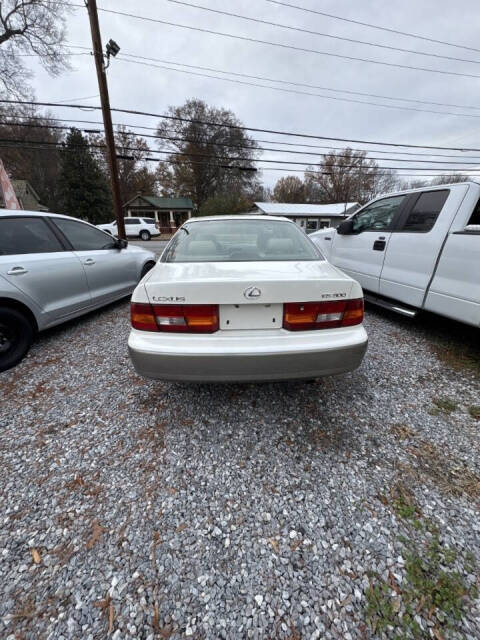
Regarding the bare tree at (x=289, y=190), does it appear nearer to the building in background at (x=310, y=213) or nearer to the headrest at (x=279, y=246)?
the building in background at (x=310, y=213)

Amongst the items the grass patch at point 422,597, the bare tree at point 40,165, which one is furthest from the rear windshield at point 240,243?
the bare tree at point 40,165

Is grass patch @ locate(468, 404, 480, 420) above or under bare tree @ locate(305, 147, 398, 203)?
under

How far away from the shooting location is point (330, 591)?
113 cm

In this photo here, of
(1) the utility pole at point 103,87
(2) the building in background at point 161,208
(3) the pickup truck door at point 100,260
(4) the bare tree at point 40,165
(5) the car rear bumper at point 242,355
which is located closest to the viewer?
(5) the car rear bumper at point 242,355

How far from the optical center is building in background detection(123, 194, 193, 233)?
35.7 m

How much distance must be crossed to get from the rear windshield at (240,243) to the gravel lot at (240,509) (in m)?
1.17

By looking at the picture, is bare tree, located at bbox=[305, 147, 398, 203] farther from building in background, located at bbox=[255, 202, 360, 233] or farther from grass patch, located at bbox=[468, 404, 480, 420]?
grass patch, located at bbox=[468, 404, 480, 420]

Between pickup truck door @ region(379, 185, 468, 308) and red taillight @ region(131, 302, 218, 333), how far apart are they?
285 centimetres

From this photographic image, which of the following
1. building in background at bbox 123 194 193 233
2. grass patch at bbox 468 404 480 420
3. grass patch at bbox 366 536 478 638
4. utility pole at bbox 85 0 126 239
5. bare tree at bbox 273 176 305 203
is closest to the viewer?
grass patch at bbox 366 536 478 638

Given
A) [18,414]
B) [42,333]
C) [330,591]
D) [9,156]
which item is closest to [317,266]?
[330,591]

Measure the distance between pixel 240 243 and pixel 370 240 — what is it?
250 cm

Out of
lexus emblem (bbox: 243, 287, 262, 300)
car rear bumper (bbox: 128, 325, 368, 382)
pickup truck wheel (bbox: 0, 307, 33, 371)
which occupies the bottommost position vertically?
pickup truck wheel (bbox: 0, 307, 33, 371)

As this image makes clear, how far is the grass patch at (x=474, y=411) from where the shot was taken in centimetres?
215

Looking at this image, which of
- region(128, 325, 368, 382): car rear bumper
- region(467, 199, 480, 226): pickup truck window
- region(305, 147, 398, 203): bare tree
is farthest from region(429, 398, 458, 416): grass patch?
region(305, 147, 398, 203): bare tree
